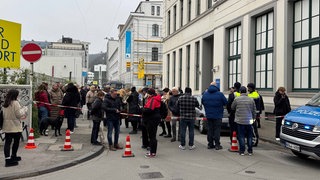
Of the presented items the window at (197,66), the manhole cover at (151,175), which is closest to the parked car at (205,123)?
the manhole cover at (151,175)

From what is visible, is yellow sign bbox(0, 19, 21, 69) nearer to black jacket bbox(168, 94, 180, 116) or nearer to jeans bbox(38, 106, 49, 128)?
jeans bbox(38, 106, 49, 128)

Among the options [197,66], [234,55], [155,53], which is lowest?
[197,66]

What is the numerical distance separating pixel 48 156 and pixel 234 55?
16.3m

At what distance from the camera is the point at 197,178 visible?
7270mm

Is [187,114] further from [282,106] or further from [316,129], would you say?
[316,129]

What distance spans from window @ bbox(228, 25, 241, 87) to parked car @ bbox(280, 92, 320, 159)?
517 inches

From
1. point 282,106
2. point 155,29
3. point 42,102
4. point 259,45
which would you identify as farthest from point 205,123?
point 155,29

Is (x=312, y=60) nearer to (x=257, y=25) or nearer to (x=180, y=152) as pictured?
(x=257, y=25)

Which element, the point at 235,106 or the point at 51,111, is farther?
the point at 51,111

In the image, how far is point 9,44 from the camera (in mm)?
11594

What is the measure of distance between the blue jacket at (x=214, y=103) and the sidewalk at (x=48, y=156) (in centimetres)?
329

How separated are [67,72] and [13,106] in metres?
40.1

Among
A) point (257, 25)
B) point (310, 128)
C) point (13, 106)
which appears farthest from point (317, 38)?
point (13, 106)

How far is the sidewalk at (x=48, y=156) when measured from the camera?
7.61m
